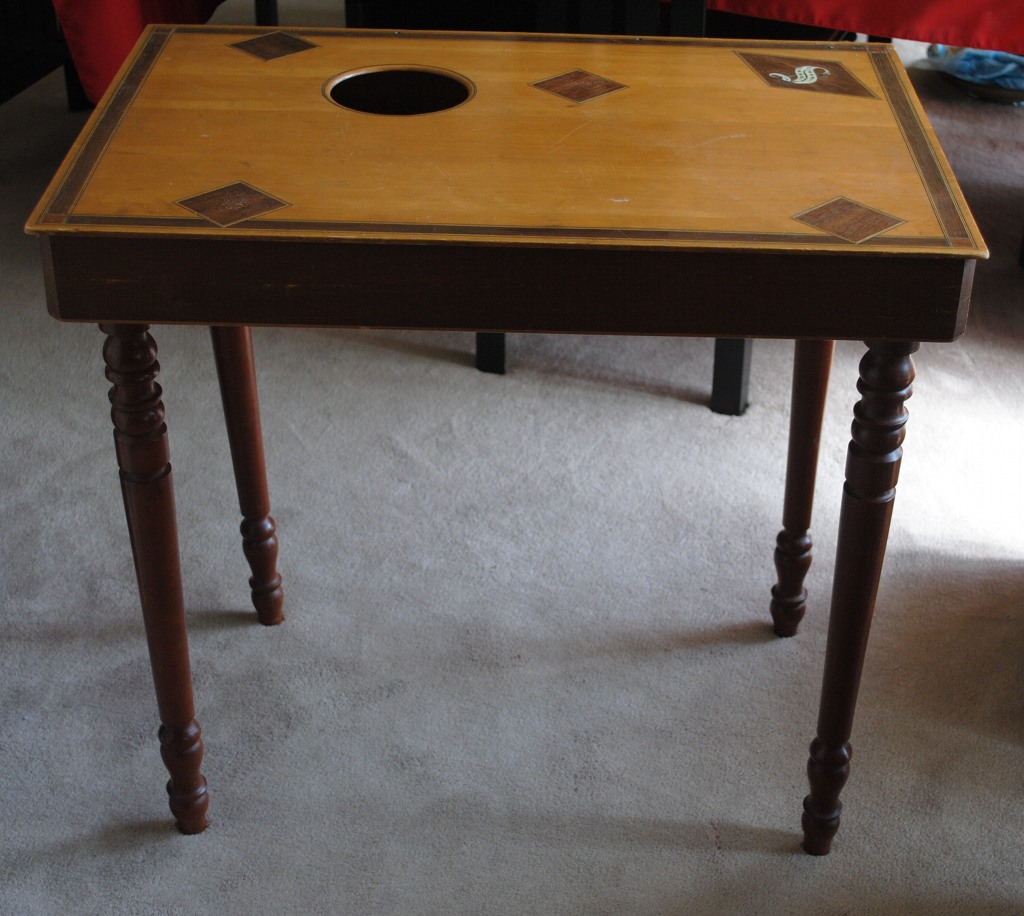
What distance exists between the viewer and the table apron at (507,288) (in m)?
1.21

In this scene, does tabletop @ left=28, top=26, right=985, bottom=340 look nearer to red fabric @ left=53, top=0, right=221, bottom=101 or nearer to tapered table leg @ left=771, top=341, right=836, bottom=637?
tapered table leg @ left=771, top=341, right=836, bottom=637

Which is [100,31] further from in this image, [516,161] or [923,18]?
[516,161]

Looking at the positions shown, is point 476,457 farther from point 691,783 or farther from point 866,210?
point 866,210

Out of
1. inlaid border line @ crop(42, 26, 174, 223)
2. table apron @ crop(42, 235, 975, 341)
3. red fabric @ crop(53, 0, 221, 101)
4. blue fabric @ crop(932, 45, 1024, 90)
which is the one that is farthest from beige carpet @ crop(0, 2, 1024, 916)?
blue fabric @ crop(932, 45, 1024, 90)

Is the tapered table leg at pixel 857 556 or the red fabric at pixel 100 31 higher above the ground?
the red fabric at pixel 100 31

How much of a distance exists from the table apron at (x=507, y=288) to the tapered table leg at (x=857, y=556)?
0.20 feet

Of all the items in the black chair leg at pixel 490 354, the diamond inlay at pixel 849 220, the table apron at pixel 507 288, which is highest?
the diamond inlay at pixel 849 220

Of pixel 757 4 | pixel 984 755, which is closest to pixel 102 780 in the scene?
pixel 984 755

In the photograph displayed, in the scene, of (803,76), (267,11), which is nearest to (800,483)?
(803,76)

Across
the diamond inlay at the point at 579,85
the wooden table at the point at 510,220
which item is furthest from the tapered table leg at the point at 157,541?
the diamond inlay at the point at 579,85

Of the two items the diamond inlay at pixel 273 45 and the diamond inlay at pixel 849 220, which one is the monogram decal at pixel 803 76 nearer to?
the diamond inlay at pixel 849 220

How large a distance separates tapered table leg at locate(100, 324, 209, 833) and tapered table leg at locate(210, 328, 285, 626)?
9.9 inches

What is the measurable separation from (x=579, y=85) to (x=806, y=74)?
288mm

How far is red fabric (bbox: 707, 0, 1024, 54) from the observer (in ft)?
7.91
